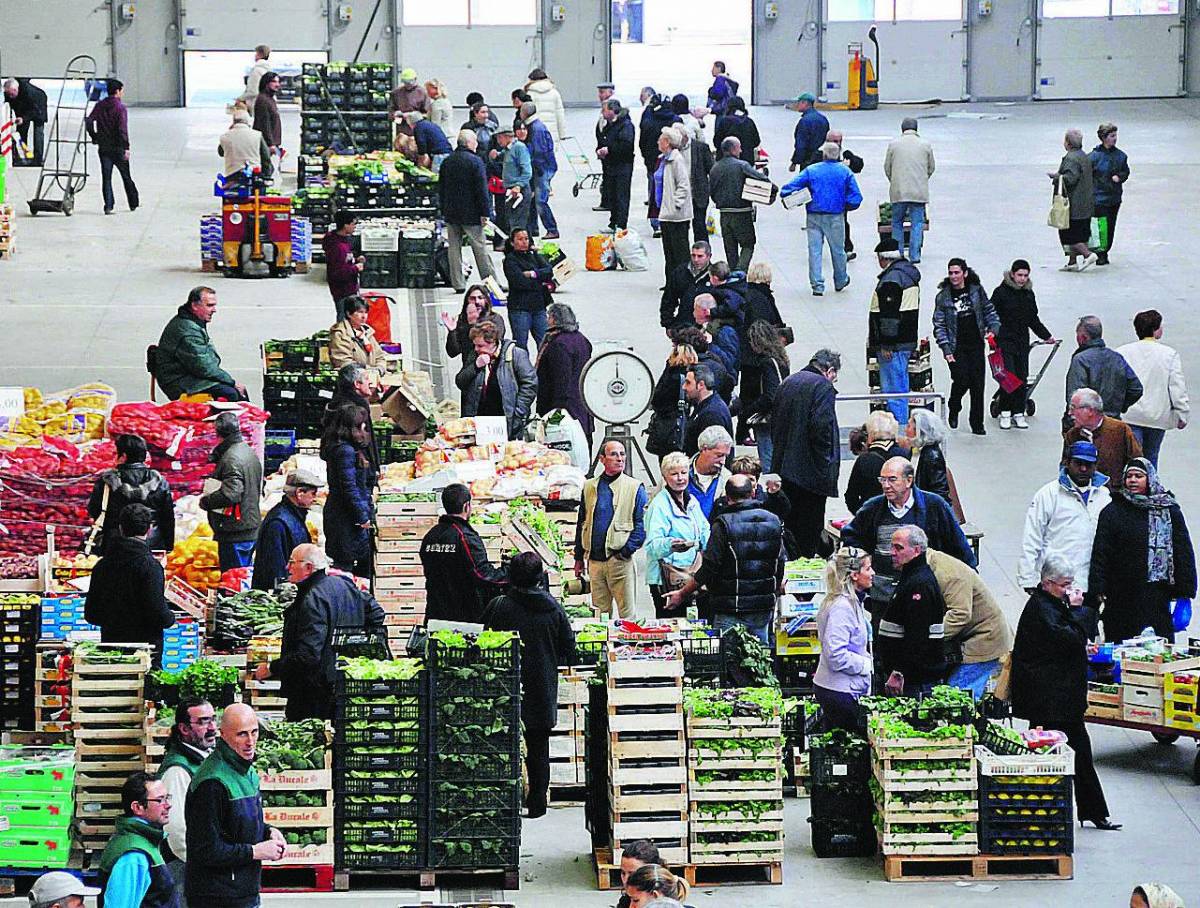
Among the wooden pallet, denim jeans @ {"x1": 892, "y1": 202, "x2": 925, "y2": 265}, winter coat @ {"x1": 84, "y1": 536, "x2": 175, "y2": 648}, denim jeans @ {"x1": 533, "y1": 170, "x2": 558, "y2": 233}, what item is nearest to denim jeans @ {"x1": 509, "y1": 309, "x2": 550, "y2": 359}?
denim jeans @ {"x1": 892, "y1": 202, "x2": 925, "y2": 265}

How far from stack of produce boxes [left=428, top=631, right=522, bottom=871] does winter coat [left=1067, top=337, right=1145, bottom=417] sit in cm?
759

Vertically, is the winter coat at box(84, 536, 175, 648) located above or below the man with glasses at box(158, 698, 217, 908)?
above

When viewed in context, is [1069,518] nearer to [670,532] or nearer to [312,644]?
[670,532]

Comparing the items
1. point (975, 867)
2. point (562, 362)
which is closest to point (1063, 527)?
point (975, 867)

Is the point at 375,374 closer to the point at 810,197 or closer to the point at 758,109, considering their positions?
the point at 810,197

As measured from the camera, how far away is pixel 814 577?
13.7m

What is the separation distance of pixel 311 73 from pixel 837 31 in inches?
594

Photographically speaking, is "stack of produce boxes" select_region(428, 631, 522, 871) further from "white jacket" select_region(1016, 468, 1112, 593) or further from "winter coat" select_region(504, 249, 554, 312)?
"winter coat" select_region(504, 249, 554, 312)

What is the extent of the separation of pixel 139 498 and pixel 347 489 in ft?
4.61

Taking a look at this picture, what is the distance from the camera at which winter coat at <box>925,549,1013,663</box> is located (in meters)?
12.3

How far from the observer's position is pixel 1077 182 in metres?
26.2

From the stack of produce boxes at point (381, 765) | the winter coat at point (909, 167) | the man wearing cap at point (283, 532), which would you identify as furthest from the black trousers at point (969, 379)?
the stack of produce boxes at point (381, 765)

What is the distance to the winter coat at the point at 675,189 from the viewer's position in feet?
81.0

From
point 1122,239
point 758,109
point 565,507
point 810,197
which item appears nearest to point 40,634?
point 565,507
